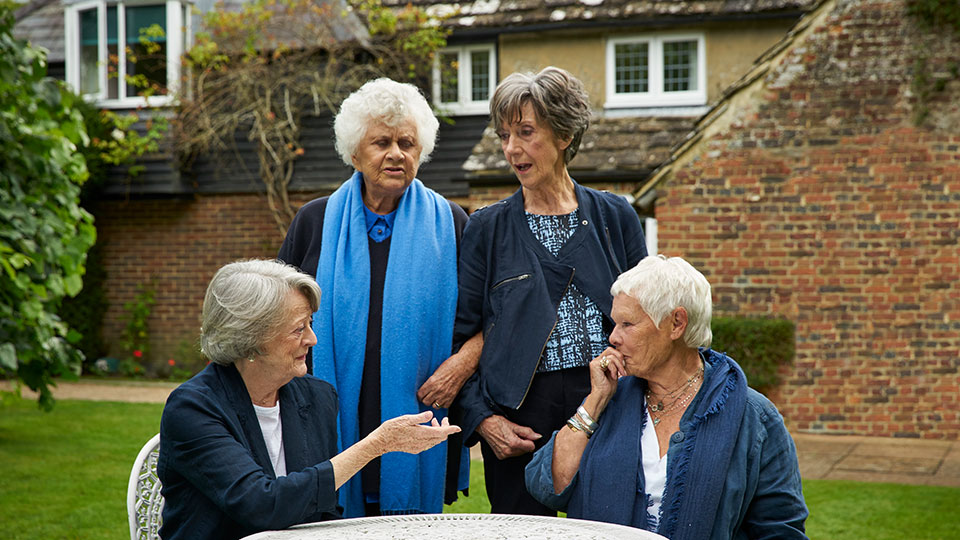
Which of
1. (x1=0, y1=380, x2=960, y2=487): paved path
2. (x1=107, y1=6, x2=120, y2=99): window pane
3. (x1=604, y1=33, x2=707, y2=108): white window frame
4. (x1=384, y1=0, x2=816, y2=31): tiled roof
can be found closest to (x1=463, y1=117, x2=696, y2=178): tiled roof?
(x1=604, y1=33, x2=707, y2=108): white window frame

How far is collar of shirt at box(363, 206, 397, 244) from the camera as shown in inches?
134

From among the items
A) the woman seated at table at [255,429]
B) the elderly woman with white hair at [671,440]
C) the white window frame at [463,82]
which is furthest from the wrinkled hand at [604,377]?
the white window frame at [463,82]

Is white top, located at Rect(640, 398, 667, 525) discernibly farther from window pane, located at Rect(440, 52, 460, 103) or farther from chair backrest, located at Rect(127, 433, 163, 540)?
window pane, located at Rect(440, 52, 460, 103)

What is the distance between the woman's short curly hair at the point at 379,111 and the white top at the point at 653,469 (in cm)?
130

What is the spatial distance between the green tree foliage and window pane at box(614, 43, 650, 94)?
6.78 meters

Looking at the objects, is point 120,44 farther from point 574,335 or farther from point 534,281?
point 574,335

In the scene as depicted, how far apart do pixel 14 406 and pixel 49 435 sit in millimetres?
2376

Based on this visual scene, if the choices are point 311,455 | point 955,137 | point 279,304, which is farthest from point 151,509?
point 955,137

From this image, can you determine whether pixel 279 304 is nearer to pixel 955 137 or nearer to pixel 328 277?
pixel 328 277

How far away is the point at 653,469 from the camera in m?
2.71

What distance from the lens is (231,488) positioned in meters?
2.40

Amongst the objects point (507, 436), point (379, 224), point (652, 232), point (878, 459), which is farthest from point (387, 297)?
point (652, 232)

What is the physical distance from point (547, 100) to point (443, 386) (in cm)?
100

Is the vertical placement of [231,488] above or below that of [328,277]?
below
